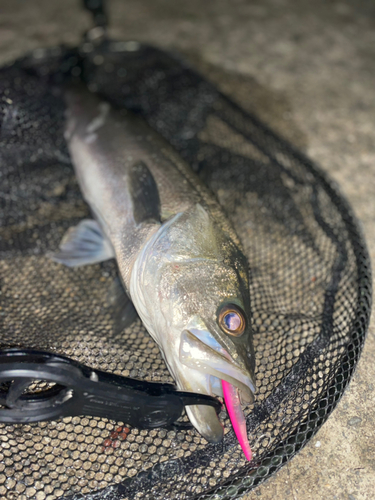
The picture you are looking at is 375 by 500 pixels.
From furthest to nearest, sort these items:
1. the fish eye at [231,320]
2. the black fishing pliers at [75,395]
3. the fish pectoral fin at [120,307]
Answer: the fish pectoral fin at [120,307] → the fish eye at [231,320] → the black fishing pliers at [75,395]

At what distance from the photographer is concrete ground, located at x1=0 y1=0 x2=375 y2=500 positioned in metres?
3.67

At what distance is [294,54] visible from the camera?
509cm

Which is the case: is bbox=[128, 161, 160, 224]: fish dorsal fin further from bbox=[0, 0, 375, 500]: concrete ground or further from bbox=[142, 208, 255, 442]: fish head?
bbox=[0, 0, 375, 500]: concrete ground

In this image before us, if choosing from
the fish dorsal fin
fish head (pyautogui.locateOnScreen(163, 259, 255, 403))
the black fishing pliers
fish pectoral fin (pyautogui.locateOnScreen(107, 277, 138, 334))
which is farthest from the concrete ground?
the fish dorsal fin

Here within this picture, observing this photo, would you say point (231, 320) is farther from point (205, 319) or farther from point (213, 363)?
point (213, 363)

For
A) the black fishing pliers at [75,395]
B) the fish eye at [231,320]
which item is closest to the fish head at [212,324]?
the fish eye at [231,320]

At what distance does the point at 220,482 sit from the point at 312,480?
546mm

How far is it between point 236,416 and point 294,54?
187 inches

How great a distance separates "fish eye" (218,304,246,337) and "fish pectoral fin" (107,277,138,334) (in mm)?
679

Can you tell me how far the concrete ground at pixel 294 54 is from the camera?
12.0ft

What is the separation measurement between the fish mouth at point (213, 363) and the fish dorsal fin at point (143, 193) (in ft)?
2.83

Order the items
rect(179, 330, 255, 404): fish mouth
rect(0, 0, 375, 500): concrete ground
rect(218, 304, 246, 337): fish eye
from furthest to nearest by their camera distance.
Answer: rect(0, 0, 375, 500): concrete ground, rect(218, 304, 246, 337): fish eye, rect(179, 330, 255, 404): fish mouth

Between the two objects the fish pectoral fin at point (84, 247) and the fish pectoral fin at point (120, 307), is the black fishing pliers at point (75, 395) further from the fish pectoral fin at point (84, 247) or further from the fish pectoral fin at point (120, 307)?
the fish pectoral fin at point (84, 247)

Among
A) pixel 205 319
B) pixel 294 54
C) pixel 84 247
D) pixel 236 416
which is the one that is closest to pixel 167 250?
pixel 205 319
